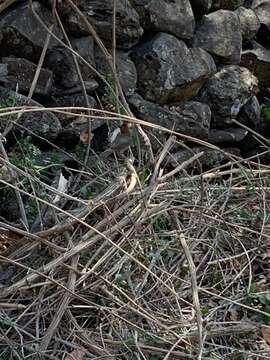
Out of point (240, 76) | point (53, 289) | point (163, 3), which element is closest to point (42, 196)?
point (53, 289)

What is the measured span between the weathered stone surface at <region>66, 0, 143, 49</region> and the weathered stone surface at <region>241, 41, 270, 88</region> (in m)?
1.19

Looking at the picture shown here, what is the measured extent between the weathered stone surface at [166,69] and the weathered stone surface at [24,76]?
2.65 feet

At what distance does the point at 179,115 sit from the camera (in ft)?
14.8

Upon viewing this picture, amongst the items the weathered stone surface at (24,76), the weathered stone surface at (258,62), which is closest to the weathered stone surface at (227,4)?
the weathered stone surface at (258,62)

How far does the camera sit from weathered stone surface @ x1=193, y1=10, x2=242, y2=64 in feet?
15.7

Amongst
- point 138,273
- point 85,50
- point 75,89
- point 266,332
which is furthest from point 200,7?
point 266,332

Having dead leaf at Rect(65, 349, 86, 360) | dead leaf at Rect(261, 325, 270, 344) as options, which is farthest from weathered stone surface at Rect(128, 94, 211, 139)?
dead leaf at Rect(65, 349, 86, 360)

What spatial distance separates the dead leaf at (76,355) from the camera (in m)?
2.12

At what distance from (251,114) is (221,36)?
0.63 meters

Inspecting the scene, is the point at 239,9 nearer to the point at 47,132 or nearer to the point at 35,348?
the point at 47,132

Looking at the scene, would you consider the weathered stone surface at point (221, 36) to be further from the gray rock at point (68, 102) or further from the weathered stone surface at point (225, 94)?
the gray rock at point (68, 102)

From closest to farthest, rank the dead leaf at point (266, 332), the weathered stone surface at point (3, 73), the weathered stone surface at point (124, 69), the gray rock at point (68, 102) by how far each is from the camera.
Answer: the dead leaf at point (266, 332)
the weathered stone surface at point (3, 73)
the gray rock at point (68, 102)
the weathered stone surface at point (124, 69)

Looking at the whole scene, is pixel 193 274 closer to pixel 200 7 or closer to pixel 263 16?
pixel 200 7

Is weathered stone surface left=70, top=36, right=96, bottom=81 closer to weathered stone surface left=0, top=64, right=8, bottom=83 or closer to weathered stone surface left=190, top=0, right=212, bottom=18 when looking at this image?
weathered stone surface left=0, top=64, right=8, bottom=83
